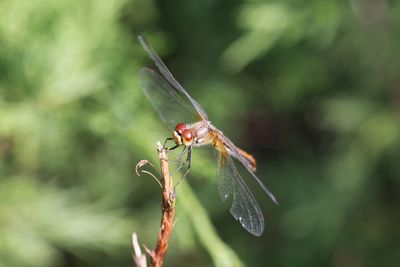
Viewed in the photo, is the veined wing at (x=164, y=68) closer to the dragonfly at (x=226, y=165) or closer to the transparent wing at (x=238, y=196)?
the dragonfly at (x=226, y=165)

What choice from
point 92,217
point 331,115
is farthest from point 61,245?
point 331,115

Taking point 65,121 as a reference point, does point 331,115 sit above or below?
below

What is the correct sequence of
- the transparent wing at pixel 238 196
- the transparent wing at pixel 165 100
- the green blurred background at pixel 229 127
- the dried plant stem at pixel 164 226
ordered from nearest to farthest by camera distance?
the dried plant stem at pixel 164 226, the transparent wing at pixel 238 196, the transparent wing at pixel 165 100, the green blurred background at pixel 229 127

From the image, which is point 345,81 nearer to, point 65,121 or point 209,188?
point 209,188

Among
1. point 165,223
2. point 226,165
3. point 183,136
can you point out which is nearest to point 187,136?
point 183,136

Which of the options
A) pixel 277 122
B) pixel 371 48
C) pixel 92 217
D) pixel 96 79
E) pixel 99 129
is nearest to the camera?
pixel 99 129

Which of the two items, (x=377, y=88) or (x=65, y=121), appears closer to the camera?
(x=65, y=121)

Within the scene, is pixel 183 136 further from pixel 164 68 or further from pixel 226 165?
pixel 164 68

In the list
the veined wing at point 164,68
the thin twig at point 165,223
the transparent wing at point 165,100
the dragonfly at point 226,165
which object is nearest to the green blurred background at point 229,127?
the transparent wing at point 165,100
